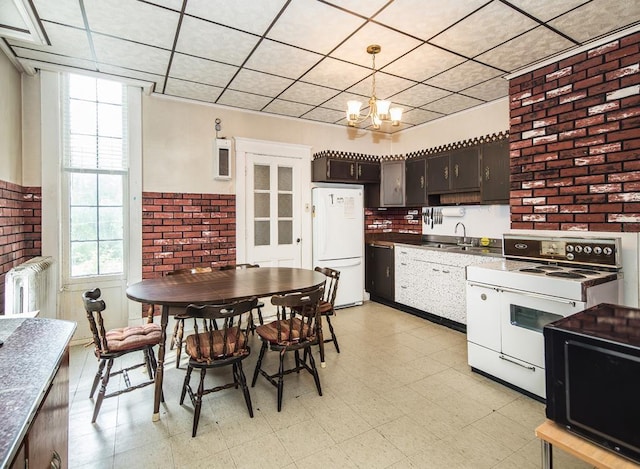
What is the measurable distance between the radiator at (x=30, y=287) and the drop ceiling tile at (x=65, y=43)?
182 centimetres

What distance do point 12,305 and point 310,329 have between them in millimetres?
2160

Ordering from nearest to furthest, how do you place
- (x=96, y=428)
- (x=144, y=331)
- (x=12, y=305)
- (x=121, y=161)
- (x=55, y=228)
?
(x=96, y=428), (x=12, y=305), (x=144, y=331), (x=55, y=228), (x=121, y=161)

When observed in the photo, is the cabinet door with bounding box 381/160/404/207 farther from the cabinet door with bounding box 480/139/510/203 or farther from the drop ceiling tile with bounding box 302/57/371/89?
the drop ceiling tile with bounding box 302/57/371/89

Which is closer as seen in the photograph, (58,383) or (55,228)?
(58,383)

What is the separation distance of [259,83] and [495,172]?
2859 mm

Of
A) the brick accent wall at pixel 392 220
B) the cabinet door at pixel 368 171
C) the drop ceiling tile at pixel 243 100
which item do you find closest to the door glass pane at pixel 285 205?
the cabinet door at pixel 368 171

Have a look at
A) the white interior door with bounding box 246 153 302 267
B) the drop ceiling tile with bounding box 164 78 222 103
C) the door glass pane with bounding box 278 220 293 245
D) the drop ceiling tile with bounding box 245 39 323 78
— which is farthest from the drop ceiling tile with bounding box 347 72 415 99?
the door glass pane with bounding box 278 220 293 245

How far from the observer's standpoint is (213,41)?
270 centimetres

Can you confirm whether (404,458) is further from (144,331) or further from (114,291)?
(114,291)

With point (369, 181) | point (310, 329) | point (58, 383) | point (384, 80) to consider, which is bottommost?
point (310, 329)

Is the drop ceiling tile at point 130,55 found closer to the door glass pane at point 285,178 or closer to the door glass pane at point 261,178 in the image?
the door glass pane at point 261,178

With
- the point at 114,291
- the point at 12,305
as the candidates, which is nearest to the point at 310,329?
the point at 12,305

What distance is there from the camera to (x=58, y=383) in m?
1.17

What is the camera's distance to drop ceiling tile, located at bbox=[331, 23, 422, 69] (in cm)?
257
